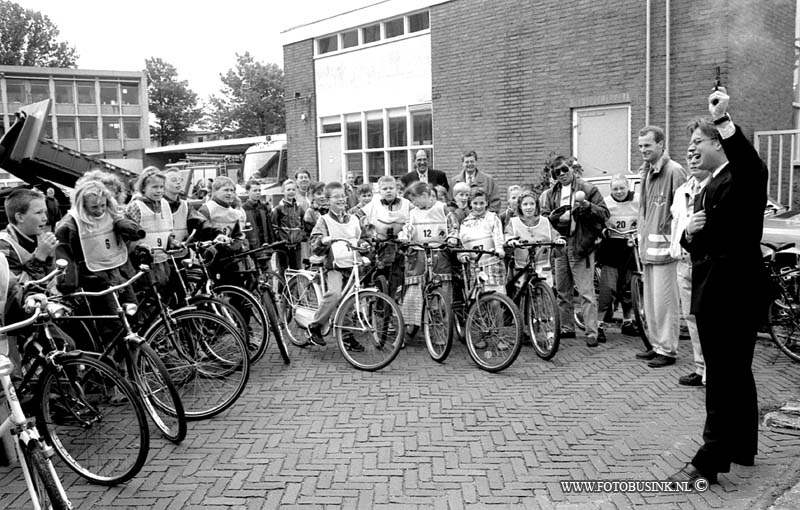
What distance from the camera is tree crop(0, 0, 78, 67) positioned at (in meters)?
75.0

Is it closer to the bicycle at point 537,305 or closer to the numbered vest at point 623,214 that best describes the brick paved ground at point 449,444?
the bicycle at point 537,305

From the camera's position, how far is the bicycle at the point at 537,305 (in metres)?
6.71

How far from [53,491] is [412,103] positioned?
46.1 ft

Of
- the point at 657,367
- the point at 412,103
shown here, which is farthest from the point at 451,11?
the point at 657,367

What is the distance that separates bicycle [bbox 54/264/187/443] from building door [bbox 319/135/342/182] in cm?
1373

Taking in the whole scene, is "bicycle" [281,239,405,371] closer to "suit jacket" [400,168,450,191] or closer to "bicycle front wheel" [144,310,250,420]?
"bicycle front wheel" [144,310,250,420]

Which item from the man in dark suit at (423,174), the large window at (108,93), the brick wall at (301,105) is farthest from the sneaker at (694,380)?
the large window at (108,93)

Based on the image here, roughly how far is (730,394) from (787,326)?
125 inches

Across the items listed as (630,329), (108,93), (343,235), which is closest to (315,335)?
(343,235)

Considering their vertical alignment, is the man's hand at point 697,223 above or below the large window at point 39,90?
below

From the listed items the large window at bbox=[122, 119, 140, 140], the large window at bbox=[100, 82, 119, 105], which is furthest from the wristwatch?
the large window at bbox=[100, 82, 119, 105]

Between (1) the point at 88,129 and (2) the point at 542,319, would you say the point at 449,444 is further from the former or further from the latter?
(1) the point at 88,129

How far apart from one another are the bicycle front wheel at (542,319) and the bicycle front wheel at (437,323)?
83cm

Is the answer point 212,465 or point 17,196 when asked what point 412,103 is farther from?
point 212,465
